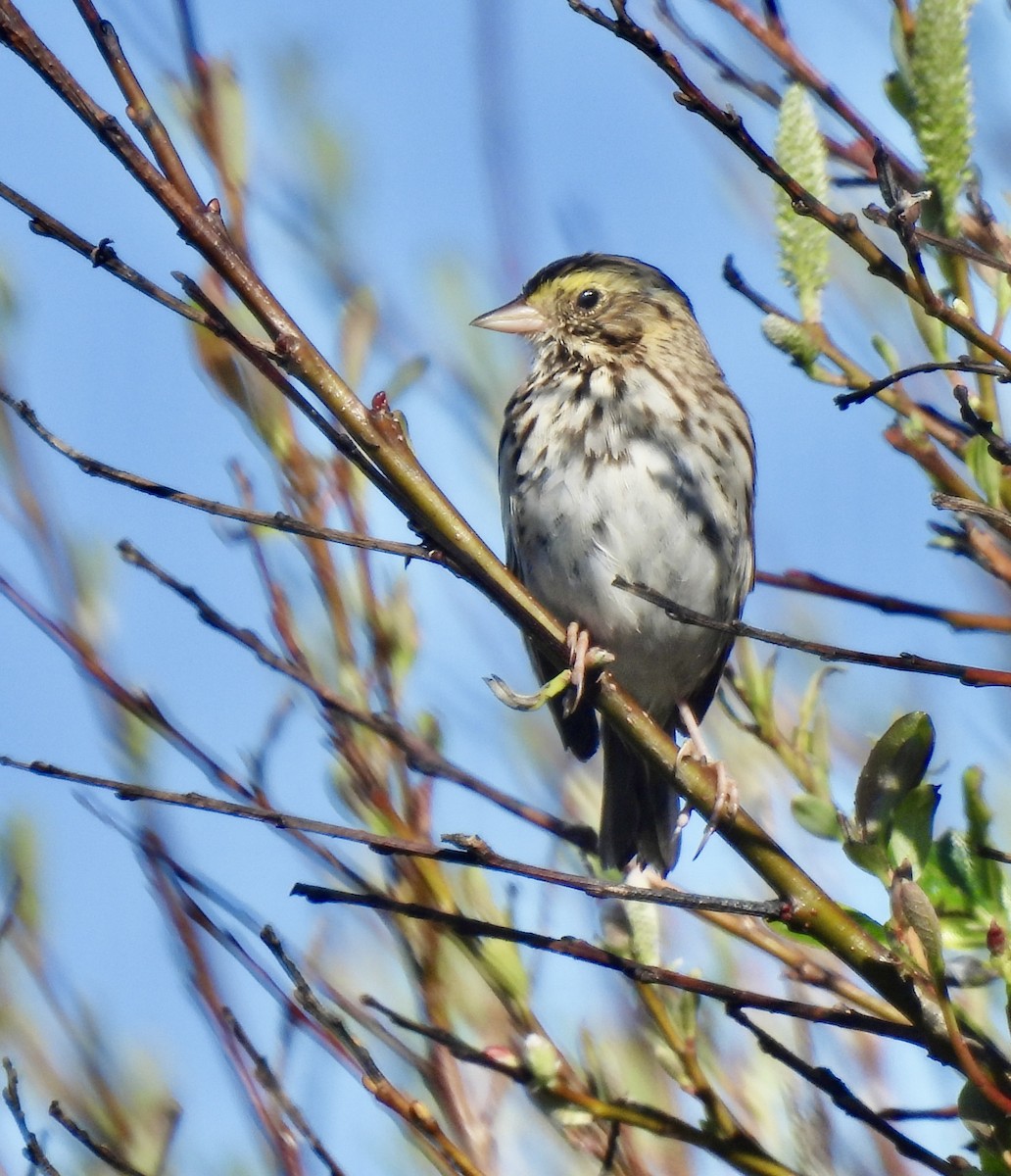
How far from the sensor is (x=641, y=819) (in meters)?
3.81

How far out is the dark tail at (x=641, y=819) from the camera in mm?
3775

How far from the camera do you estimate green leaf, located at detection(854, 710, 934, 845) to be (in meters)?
1.92

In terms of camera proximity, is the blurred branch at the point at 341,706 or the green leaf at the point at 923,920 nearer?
the green leaf at the point at 923,920

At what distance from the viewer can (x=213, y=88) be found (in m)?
2.29

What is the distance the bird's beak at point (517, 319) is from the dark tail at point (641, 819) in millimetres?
1023

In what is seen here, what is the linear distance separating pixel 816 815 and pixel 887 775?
181mm

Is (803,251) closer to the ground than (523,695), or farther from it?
farther from it

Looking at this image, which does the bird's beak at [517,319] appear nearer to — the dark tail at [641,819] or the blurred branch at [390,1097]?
the dark tail at [641,819]

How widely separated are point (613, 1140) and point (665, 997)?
0.92 ft

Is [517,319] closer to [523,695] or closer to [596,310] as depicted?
[596,310]

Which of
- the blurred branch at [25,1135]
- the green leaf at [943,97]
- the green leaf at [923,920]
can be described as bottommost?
the blurred branch at [25,1135]

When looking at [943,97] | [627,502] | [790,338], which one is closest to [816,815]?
[790,338]

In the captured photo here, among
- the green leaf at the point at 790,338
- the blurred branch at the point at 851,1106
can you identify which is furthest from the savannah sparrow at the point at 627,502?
the blurred branch at the point at 851,1106

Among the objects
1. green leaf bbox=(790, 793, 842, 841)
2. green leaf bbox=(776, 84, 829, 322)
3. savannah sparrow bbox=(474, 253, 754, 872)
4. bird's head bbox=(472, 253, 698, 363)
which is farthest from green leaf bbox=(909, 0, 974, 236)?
bird's head bbox=(472, 253, 698, 363)
